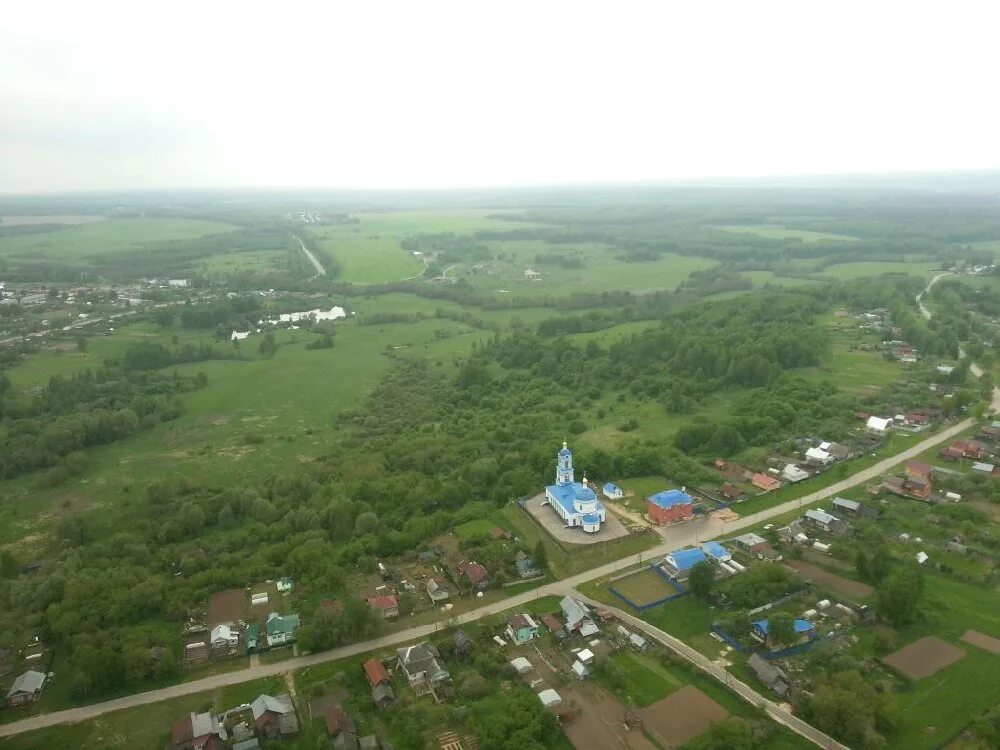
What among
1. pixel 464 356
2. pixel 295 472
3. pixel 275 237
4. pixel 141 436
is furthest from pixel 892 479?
pixel 275 237

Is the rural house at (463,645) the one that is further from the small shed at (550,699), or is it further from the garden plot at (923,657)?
the garden plot at (923,657)

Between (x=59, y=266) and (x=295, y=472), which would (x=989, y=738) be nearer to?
(x=295, y=472)

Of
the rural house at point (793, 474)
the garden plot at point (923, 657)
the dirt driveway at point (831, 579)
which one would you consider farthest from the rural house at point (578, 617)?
the rural house at point (793, 474)

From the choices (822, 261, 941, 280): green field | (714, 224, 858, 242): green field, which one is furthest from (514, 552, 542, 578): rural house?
(714, 224, 858, 242): green field

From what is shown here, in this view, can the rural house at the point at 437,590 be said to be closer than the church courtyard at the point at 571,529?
Yes

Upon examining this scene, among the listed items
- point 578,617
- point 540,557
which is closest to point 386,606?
point 540,557

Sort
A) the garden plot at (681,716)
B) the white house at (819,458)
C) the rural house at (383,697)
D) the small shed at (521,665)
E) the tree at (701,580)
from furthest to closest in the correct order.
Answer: the white house at (819,458) < the tree at (701,580) < the small shed at (521,665) < the rural house at (383,697) < the garden plot at (681,716)

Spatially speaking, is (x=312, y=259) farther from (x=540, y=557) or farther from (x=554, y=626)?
(x=554, y=626)
